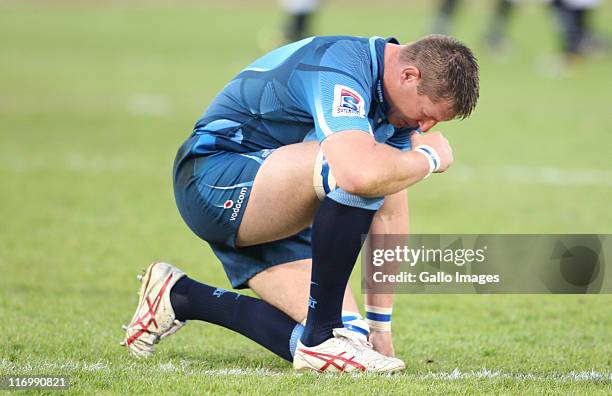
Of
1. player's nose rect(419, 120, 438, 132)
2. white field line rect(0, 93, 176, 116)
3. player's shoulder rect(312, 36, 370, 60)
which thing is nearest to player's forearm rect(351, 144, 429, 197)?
player's nose rect(419, 120, 438, 132)

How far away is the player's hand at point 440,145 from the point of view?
13.9 ft

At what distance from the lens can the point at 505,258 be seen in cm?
574

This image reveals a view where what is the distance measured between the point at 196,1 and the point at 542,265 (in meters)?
20.5

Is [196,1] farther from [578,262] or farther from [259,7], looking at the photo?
[578,262]

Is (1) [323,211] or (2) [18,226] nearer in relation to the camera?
(1) [323,211]

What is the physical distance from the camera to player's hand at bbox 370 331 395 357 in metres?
4.59

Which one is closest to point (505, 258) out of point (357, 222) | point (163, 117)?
point (357, 222)

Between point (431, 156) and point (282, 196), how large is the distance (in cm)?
61

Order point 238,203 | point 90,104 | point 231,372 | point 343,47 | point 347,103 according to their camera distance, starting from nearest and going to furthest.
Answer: point 347,103, point 231,372, point 343,47, point 238,203, point 90,104

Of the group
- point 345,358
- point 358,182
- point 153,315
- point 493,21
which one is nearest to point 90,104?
point 493,21

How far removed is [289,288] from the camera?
4605 mm

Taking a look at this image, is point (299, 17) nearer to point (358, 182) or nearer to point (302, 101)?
point (302, 101)

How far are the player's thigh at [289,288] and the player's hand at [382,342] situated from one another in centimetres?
16

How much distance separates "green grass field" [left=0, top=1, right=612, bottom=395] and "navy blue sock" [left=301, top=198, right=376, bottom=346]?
0.88ft
